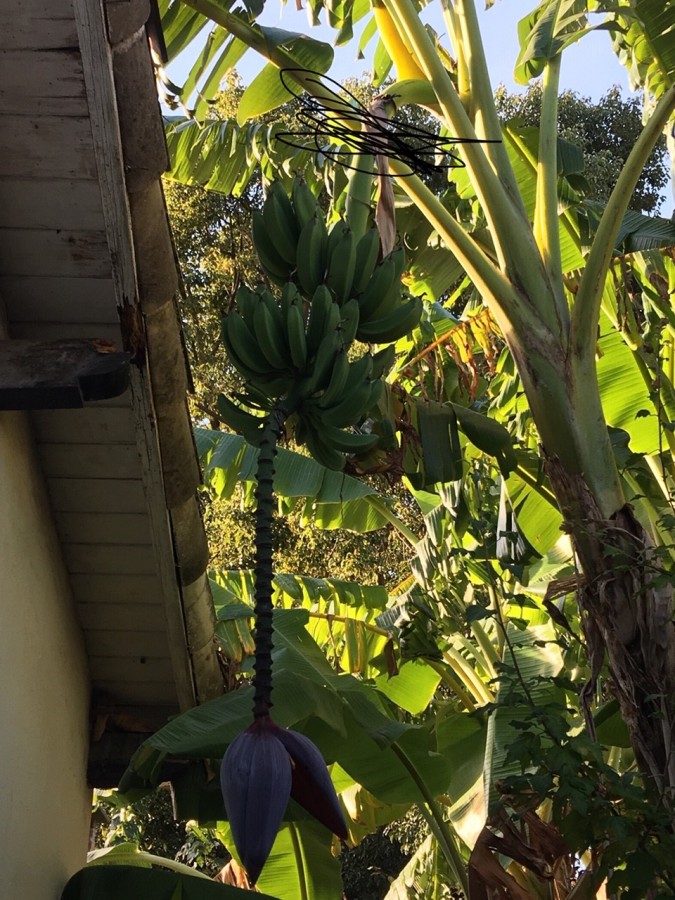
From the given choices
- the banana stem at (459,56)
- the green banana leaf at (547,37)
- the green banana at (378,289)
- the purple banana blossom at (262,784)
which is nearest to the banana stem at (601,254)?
the green banana leaf at (547,37)

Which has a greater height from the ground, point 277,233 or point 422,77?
point 422,77

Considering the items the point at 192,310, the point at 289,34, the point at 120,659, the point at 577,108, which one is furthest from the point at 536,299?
the point at 577,108

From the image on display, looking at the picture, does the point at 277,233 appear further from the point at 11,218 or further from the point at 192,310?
the point at 192,310

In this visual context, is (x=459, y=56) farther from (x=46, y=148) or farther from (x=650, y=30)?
(x=46, y=148)

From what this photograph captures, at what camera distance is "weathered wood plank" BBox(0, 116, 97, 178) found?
1674mm

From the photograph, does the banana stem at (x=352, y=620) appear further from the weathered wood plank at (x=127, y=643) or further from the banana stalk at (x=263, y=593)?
the banana stalk at (x=263, y=593)

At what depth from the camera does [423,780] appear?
2805mm

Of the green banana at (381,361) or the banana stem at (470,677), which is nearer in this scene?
the green banana at (381,361)

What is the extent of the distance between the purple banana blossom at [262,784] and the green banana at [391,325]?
33.9 inches

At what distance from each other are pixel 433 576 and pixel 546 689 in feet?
3.17

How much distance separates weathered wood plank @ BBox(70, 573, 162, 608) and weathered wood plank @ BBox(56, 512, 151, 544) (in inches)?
5.0

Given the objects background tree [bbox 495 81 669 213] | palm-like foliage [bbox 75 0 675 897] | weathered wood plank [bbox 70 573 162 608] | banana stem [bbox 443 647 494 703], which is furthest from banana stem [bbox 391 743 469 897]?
background tree [bbox 495 81 669 213]

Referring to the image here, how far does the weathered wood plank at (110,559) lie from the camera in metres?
2.37

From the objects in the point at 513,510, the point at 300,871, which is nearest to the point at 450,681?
the point at 300,871
